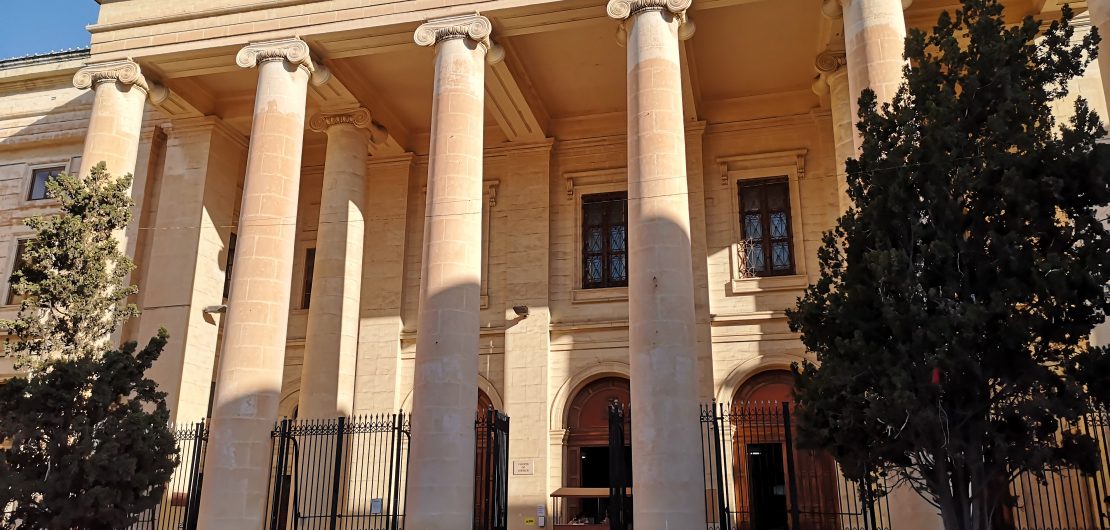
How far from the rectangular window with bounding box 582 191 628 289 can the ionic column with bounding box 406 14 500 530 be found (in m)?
5.42

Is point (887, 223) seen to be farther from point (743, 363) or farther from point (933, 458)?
point (743, 363)

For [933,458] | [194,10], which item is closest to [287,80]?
[194,10]

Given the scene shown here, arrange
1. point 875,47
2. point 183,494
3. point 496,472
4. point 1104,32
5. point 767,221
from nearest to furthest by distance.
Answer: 1. point 1104,32
2. point 875,47
3. point 496,472
4. point 183,494
5. point 767,221

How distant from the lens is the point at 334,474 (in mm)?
15461

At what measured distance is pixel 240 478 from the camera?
1391 cm

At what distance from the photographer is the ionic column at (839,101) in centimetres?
1575

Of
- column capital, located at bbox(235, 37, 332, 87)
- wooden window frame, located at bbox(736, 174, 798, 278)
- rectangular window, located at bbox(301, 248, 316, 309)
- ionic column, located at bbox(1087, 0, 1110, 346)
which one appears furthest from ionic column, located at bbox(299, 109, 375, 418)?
ionic column, located at bbox(1087, 0, 1110, 346)

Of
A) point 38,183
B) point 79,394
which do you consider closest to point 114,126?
point 38,183

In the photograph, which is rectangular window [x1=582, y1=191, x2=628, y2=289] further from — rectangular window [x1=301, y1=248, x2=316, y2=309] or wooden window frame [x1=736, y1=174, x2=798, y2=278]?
rectangular window [x1=301, y1=248, x2=316, y2=309]

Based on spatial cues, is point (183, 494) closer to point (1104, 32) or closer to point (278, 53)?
Answer: point (278, 53)

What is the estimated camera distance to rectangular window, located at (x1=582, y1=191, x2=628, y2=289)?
19.9 meters

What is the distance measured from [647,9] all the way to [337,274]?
8.43 m

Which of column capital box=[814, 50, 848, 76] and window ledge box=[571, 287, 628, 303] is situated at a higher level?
column capital box=[814, 50, 848, 76]

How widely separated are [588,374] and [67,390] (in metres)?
10.3
